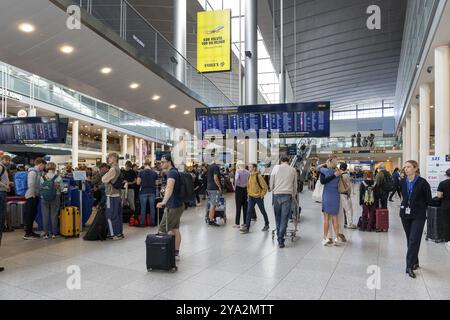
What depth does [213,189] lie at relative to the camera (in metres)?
9.29

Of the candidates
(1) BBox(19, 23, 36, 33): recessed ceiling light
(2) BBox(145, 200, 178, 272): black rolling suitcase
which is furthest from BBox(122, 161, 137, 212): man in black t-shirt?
(2) BBox(145, 200, 178, 272): black rolling suitcase

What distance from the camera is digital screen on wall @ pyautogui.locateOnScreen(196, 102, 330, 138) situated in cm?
1012

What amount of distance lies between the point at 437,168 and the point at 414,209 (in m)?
4.13

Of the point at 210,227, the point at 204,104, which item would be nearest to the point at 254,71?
the point at 204,104

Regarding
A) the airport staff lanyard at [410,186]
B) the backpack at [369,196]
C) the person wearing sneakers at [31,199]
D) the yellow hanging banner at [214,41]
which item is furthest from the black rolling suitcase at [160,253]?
the yellow hanging banner at [214,41]

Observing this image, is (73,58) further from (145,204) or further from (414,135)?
(414,135)

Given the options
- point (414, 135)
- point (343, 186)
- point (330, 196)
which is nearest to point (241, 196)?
point (343, 186)

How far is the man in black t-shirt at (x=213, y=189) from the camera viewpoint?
9047 millimetres

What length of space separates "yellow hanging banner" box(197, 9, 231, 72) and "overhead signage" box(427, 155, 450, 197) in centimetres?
717

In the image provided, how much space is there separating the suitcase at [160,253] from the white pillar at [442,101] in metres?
7.69

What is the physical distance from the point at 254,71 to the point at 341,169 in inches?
459

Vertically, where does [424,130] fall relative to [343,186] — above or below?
above

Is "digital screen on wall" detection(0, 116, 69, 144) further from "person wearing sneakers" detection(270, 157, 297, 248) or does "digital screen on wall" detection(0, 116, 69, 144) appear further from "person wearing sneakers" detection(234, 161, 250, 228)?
"person wearing sneakers" detection(270, 157, 297, 248)

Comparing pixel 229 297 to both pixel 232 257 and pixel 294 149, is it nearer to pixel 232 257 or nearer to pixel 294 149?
pixel 232 257
